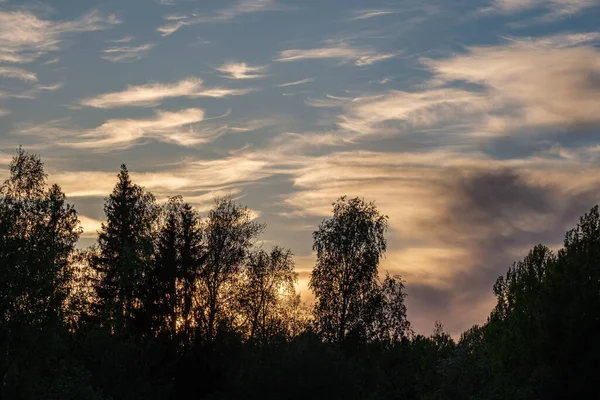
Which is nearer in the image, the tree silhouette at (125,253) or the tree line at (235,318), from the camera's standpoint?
the tree line at (235,318)

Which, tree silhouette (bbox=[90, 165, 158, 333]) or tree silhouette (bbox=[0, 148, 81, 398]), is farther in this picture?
tree silhouette (bbox=[90, 165, 158, 333])

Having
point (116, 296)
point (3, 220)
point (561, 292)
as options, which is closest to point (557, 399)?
point (561, 292)

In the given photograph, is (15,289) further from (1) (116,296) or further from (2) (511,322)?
(2) (511,322)

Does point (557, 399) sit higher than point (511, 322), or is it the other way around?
point (511, 322)

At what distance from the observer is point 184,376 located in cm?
7681

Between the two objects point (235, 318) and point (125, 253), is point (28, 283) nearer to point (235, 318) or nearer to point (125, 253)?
point (125, 253)

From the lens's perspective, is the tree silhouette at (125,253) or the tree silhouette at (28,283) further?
the tree silhouette at (125,253)

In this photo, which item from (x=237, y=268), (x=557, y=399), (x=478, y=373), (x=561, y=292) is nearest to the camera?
(x=478, y=373)

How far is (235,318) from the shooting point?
→ 88875mm

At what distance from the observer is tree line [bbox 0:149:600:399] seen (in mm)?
66125

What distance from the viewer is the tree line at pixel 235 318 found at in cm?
6612

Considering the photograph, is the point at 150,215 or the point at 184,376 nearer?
the point at 184,376

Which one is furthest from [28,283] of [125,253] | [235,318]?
[235,318]

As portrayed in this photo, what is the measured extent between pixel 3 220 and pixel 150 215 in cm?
2072
